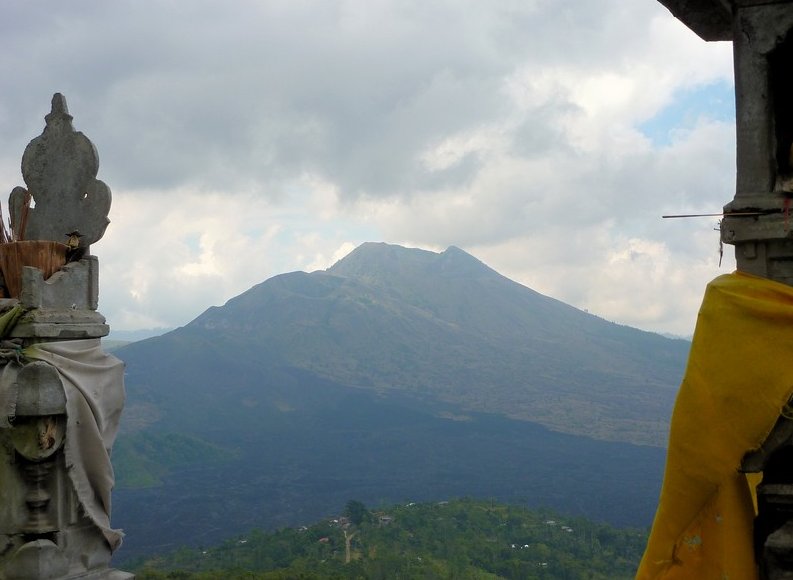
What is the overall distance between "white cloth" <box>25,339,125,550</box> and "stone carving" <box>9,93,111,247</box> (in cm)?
95

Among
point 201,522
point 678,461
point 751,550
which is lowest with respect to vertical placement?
point 201,522

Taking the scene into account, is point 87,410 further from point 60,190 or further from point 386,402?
point 386,402

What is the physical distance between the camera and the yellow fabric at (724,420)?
407 cm

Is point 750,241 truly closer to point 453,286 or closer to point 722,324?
point 722,324

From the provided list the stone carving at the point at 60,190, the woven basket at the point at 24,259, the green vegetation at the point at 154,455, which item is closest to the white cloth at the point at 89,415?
the woven basket at the point at 24,259

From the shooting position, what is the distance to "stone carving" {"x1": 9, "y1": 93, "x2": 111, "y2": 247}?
20.0ft

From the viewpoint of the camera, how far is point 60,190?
6145 mm

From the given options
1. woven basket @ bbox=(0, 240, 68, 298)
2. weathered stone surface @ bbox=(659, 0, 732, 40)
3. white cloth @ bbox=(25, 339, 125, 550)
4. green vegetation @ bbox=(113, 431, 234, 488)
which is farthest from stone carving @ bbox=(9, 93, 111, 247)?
green vegetation @ bbox=(113, 431, 234, 488)

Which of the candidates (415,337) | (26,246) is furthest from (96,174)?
(415,337)

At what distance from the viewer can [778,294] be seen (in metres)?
4.15

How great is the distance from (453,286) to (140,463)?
71513 millimetres

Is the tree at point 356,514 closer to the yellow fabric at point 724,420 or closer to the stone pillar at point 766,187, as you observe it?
the yellow fabric at point 724,420

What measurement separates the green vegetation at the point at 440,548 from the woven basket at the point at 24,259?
26979 millimetres

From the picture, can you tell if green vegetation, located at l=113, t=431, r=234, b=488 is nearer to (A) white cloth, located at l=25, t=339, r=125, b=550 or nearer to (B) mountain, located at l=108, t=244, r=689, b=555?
(B) mountain, located at l=108, t=244, r=689, b=555
